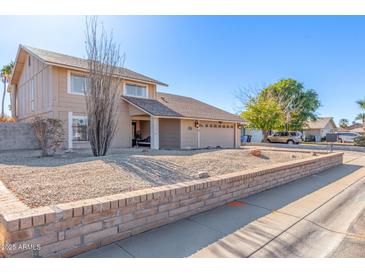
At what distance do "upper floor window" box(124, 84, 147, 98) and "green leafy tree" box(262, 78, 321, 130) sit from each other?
24628 millimetres

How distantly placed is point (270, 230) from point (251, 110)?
78.1 feet

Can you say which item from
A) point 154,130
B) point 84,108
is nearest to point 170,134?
point 154,130

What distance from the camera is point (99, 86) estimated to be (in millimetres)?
8586

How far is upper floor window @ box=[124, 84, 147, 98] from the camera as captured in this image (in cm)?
1507

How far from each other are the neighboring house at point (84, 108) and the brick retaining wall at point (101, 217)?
770 centimetres

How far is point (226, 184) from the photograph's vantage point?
4699mm

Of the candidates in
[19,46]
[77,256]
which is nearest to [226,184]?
[77,256]

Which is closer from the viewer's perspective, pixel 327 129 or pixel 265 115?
pixel 265 115

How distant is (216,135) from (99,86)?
441 inches

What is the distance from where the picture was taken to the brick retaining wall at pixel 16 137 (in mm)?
12089

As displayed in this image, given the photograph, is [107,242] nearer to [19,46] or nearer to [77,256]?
[77,256]

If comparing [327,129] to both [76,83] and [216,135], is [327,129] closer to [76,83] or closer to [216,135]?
[216,135]

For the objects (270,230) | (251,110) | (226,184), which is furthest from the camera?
(251,110)

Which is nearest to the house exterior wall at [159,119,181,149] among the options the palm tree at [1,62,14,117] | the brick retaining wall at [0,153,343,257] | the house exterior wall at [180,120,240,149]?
the house exterior wall at [180,120,240,149]
